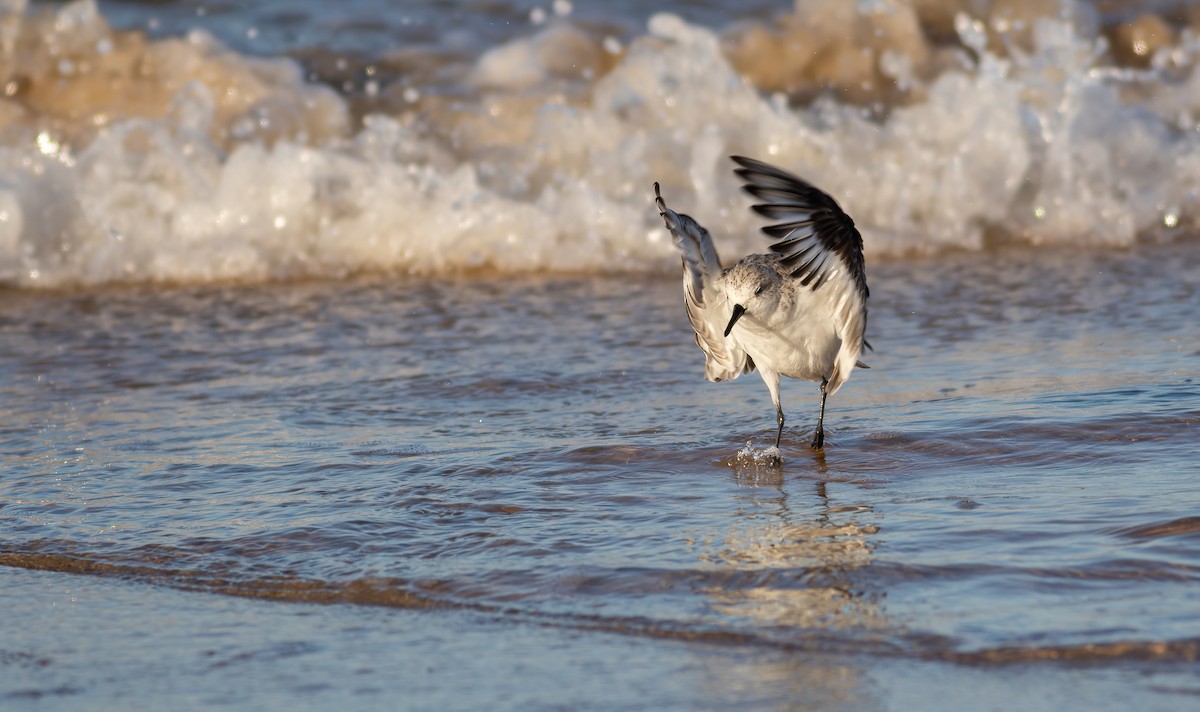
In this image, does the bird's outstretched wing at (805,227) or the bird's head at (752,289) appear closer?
the bird's outstretched wing at (805,227)

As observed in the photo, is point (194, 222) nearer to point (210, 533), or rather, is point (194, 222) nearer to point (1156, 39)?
point (210, 533)

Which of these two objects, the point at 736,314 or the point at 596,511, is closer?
the point at 596,511

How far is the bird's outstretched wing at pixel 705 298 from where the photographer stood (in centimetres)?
490

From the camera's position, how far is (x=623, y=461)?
4.85 meters

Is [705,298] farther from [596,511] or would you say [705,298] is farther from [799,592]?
[799,592]

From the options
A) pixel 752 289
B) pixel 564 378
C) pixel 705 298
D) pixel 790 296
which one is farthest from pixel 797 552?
pixel 564 378

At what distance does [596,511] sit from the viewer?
14.0 feet

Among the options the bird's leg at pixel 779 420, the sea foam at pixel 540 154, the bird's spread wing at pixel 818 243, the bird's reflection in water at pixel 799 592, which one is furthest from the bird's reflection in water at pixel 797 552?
the sea foam at pixel 540 154

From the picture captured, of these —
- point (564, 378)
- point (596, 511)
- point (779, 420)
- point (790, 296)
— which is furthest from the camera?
point (564, 378)

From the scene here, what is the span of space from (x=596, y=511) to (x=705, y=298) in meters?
1.17

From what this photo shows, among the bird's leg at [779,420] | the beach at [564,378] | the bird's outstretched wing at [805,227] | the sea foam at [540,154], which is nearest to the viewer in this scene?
the beach at [564,378]

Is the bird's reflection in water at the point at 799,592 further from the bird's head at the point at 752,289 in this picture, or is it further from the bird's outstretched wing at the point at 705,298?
the bird's outstretched wing at the point at 705,298

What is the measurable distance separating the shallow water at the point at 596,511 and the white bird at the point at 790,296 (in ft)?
0.87

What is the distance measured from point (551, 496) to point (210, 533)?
962mm
